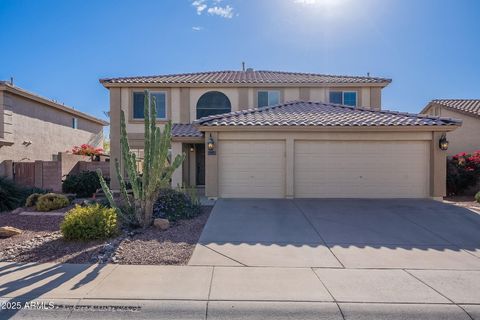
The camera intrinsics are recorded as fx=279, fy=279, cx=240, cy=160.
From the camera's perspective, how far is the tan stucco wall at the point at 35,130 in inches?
616

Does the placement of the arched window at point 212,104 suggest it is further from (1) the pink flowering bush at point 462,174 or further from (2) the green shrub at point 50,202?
(1) the pink flowering bush at point 462,174

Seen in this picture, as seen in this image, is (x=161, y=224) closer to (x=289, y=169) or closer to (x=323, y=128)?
(x=289, y=169)

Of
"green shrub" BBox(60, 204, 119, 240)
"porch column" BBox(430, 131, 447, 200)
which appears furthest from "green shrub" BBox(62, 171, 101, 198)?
"porch column" BBox(430, 131, 447, 200)

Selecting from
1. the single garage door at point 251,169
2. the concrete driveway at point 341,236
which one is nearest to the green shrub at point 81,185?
the single garage door at point 251,169

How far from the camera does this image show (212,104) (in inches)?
621

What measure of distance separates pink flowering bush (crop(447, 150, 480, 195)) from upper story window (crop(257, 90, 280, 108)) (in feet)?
30.4

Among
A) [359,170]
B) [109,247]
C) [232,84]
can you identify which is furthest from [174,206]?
[232,84]

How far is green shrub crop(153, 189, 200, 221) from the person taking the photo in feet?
26.6

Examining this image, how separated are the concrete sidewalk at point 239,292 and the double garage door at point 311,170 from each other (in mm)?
6482

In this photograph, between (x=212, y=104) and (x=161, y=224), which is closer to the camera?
(x=161, y=224)

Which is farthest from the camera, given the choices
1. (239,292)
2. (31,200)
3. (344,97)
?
(344,97)

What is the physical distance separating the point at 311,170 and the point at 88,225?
810 cm

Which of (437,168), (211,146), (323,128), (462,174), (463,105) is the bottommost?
(462,174)

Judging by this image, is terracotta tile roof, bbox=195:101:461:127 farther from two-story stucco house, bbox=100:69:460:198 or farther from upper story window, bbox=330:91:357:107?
upper story window, bbox=330:91:357:107
